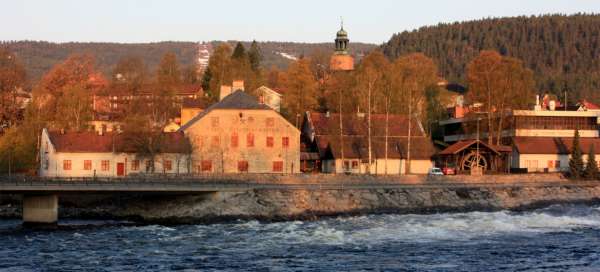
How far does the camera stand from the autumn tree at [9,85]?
3145 inches

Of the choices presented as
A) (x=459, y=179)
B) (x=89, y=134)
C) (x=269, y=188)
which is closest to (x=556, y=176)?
(x=459, y=179)

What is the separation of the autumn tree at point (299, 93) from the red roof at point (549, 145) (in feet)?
73.4

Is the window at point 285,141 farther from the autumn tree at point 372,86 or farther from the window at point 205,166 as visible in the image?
the autumn tree at point 372,86

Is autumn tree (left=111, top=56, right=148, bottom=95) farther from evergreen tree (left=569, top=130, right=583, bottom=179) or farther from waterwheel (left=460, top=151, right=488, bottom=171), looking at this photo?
evergreen tree (left=569, top=130, right=583, bottom=179)

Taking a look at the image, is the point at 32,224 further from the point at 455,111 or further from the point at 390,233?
the point at 455,111

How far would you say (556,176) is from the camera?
73625 millimetres

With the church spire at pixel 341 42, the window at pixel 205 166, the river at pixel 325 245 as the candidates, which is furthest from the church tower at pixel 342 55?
the river at pixel 325 245

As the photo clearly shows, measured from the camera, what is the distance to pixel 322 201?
186 ft

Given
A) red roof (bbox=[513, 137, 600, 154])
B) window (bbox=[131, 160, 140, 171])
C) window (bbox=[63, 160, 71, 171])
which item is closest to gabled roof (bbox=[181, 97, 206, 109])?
window (bbox=[131, 160, 140, 171])

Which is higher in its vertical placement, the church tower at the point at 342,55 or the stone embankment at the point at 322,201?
the church tower at the point at 342,55

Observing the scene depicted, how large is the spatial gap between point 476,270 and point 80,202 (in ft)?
114

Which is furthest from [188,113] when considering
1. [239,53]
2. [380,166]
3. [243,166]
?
[380,166]

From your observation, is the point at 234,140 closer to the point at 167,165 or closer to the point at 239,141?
the point at 239,141

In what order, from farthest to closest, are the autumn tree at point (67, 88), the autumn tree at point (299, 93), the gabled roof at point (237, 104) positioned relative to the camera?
the autumn tree at point (299, 93) < the autumn tree at point (67, 88) < the gabled roof at point (237, 104)
